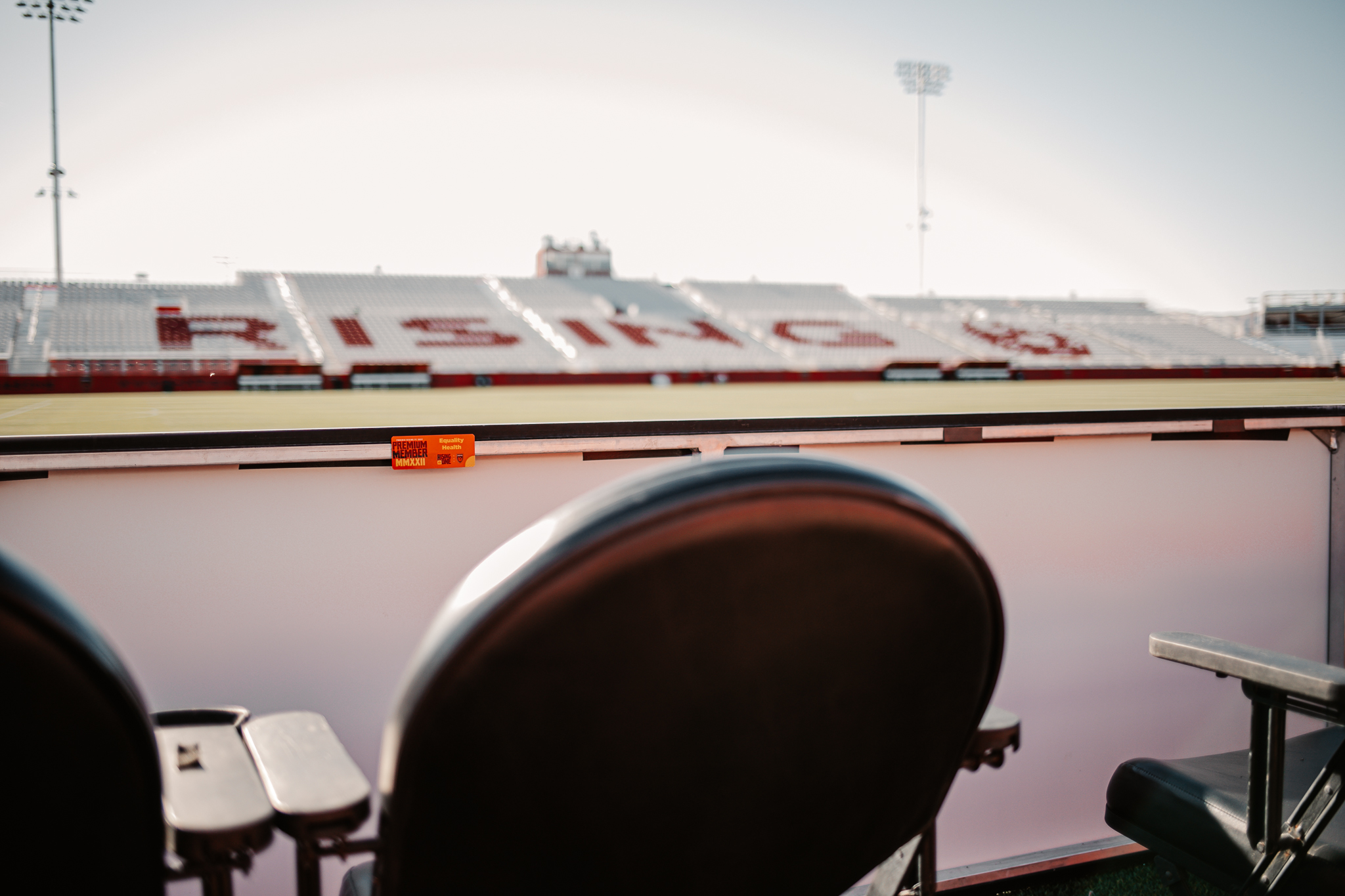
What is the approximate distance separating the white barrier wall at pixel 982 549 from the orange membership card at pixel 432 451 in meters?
0.09

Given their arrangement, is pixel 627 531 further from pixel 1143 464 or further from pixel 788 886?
pixel 1143 464

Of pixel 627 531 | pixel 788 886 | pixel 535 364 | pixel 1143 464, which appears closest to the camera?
pixel 627 531

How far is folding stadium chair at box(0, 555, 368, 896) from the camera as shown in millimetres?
394

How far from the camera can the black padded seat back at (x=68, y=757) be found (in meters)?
0.39

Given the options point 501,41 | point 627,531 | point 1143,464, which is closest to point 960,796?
point 1143,464

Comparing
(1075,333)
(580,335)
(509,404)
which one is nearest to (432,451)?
(509,404)

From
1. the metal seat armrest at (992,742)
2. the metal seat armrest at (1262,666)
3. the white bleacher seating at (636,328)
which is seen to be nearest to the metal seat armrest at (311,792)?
the metal seat armrest at (992,742)

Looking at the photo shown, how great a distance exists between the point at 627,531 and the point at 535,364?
70.7 ft

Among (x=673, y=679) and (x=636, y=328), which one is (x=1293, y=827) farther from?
(x=636, y=328)

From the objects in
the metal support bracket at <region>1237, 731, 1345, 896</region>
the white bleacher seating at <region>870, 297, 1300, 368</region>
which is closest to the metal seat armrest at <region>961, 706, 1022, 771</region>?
the metal support bracket at <region>1237, 731, 1345, 896</region>

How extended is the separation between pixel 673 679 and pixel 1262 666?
0.89 m

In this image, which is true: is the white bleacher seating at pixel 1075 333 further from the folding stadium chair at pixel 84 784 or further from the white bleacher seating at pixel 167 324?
the folding stadium chair at pixel 84 784

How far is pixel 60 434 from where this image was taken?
4.17 feet

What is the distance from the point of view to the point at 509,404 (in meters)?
11.5
